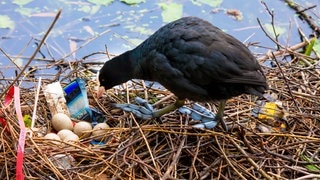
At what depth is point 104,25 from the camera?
6.21 meters

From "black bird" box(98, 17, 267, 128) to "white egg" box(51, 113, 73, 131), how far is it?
2.17ft

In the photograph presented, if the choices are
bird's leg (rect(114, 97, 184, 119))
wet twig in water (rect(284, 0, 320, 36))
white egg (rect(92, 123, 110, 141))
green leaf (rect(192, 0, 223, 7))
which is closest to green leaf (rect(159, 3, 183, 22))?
green leaf (rect(192, 0, 223, 7))

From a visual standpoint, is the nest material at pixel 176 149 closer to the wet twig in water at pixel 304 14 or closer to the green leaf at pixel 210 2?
the wet twig in water at pixel 304 14

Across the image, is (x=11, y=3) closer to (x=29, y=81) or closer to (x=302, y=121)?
(x=29, y=81)

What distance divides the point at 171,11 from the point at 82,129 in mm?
2216

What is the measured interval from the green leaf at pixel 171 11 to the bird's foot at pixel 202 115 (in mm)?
1705

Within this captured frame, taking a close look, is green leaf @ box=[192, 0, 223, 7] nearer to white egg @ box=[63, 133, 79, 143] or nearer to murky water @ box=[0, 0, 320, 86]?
murky water @ box=[0, 0, 320, 86]

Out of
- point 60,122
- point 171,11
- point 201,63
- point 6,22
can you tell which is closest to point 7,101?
point 60,122

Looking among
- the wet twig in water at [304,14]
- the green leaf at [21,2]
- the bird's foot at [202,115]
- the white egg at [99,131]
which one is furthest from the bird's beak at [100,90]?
the wet twig in water at [304,14]

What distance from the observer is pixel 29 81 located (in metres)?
5.14

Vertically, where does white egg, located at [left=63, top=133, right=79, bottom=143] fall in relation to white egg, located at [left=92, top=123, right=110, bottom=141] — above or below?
above

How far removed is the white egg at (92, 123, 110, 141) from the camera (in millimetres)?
4480

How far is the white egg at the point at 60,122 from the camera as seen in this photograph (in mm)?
4508

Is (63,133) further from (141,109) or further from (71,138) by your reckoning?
(141,109)
